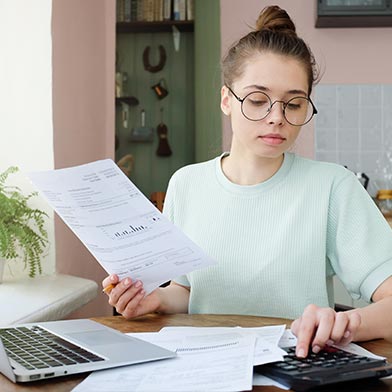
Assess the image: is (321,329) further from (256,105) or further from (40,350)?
(256,105)

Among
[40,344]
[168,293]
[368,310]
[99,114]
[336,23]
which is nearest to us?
[40,344]

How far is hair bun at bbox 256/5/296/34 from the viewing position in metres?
1.78

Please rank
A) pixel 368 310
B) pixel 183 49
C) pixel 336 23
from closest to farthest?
pixel 368 310, pixel 336 23, pixel 183 49

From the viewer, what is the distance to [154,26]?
5.95 m

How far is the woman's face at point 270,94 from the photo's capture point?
158cm

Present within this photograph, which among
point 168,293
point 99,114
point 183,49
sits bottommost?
point 168,293

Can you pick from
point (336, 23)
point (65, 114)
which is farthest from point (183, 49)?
point (65, 114)

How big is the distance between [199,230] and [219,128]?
298cm

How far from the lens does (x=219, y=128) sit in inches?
185

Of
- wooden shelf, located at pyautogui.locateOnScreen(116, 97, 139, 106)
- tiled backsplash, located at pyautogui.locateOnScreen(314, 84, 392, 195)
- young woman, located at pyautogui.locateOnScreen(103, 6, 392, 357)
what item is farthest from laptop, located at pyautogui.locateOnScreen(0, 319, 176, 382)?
wooden shelf, located at pyautogui.locateOnScreen(116, 97, 139, 106)

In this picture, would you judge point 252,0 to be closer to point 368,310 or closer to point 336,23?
point 336,23

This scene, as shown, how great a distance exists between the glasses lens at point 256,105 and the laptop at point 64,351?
0.61 metres

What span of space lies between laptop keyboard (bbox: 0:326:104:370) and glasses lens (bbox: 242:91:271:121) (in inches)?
26.8

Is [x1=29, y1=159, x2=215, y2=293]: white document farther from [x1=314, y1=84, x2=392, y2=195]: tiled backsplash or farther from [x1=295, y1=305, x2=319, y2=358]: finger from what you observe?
[x1=314, y1=84, x2=392, y2=195]: tiled backsplash
